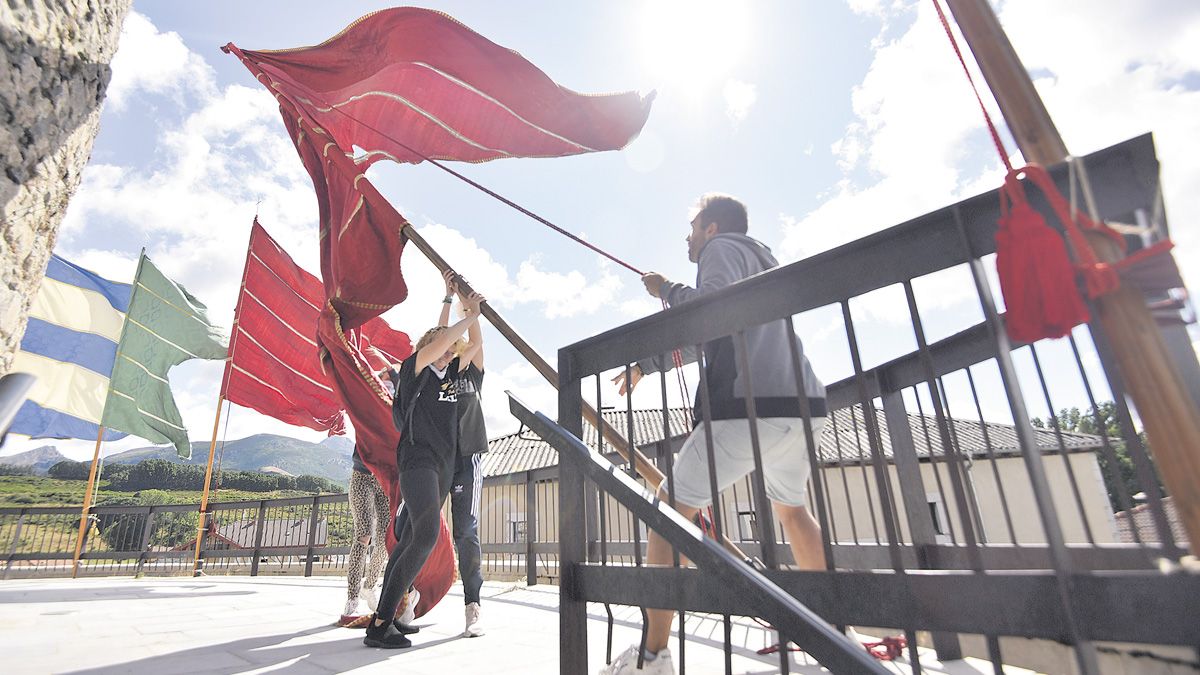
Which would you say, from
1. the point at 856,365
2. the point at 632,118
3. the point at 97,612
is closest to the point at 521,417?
the point at 856,365

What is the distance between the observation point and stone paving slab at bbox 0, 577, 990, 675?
2.42 m

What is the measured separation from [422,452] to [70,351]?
32.8 ft

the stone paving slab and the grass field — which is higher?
the grass field

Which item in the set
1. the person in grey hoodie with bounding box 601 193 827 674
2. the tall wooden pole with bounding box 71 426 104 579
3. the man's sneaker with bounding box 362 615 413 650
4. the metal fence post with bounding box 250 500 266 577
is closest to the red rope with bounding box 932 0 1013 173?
the person in grey hoodie with bounding box 601 193 827 674

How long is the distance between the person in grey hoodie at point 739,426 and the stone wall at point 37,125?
147cm

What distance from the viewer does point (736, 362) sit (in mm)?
1941

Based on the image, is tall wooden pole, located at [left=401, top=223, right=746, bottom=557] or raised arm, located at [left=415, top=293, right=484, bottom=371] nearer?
tall wooden pole, located at [left=401, top=223, right=746, bottom=557]

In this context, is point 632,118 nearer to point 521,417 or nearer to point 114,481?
point 521,417

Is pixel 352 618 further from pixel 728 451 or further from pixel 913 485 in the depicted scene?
pixel 913 485

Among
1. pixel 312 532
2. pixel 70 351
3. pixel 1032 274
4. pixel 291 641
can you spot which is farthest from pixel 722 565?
pixel 70 351

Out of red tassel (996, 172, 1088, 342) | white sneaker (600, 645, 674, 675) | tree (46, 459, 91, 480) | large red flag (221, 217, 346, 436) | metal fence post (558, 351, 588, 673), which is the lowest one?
white sneaker (600, 645, 674, 675)

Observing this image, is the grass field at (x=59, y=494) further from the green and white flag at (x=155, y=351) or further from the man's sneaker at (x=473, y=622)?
the man's sneaker at (x=473, y=622)

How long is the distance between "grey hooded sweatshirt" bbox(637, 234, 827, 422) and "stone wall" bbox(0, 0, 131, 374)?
154 cm

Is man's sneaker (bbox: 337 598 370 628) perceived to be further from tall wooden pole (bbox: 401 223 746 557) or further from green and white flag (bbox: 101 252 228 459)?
green and white flag (bbox: 101 252 228 459)
